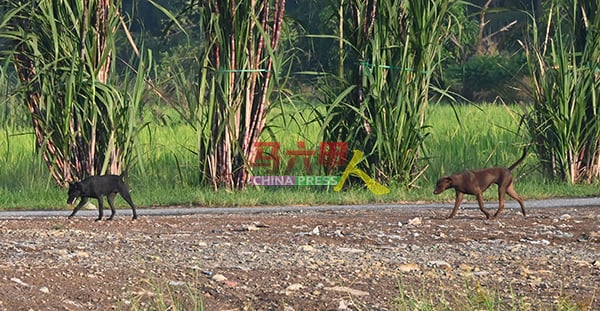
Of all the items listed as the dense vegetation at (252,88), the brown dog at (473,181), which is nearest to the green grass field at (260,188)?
the dense vegetation at (252,88)

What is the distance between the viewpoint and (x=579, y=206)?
1355cm

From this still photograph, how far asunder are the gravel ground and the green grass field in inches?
77.7

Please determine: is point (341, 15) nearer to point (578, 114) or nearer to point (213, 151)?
point (213, 151)

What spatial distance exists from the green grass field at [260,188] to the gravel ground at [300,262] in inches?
77.7

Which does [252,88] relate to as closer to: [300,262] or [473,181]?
[473,181]

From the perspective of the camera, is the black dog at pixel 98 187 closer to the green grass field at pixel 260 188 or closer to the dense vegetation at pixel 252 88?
the green grass field at pixel 260 188

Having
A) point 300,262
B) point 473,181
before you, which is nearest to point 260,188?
→ point 473,181

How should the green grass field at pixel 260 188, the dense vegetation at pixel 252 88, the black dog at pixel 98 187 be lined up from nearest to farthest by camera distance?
1. the black dog at pixel 98 187
2. the dense vegetation at pixel 252 88
3. the green grass field at pixel 260 188

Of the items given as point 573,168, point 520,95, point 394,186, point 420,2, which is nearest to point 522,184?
point 573,168

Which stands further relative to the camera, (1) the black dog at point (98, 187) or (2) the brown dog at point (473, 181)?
(2) the brown dog at point (473, 181)

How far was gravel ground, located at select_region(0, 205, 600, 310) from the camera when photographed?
24.5 ft

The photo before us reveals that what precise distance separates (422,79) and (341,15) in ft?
3.97

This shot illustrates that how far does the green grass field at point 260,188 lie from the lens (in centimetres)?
1422

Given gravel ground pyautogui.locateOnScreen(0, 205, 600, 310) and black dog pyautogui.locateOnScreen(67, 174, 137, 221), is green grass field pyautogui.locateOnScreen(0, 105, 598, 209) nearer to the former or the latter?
black dog pyautogui.locateOnScreen(67, 174, 137, 221)
